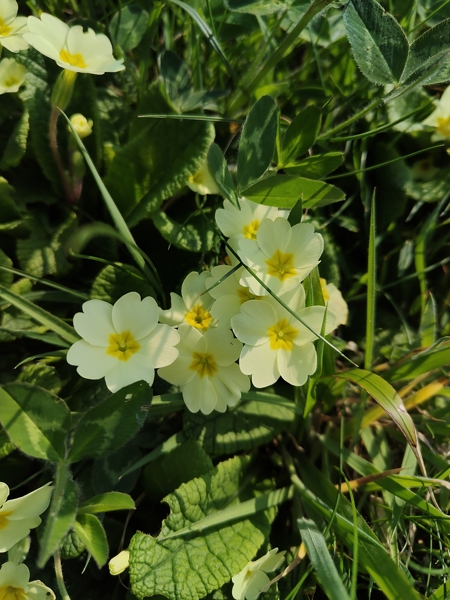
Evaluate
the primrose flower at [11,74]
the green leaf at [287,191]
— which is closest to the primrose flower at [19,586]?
the green leaf at [287,191]

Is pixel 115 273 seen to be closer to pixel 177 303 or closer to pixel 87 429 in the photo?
pixel 177 303

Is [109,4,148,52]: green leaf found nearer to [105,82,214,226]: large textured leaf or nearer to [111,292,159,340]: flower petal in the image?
[105,82,214,226]: large textured leaf

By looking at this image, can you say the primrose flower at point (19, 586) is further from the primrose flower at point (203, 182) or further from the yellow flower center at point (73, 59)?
the yellow flower center at point (73, 59)

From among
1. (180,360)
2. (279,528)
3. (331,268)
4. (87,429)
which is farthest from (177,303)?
(279,528)

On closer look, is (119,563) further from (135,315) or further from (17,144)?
(17,144)

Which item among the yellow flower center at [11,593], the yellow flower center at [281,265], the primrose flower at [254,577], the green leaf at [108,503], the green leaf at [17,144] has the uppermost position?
the green leaf at [17,144]
